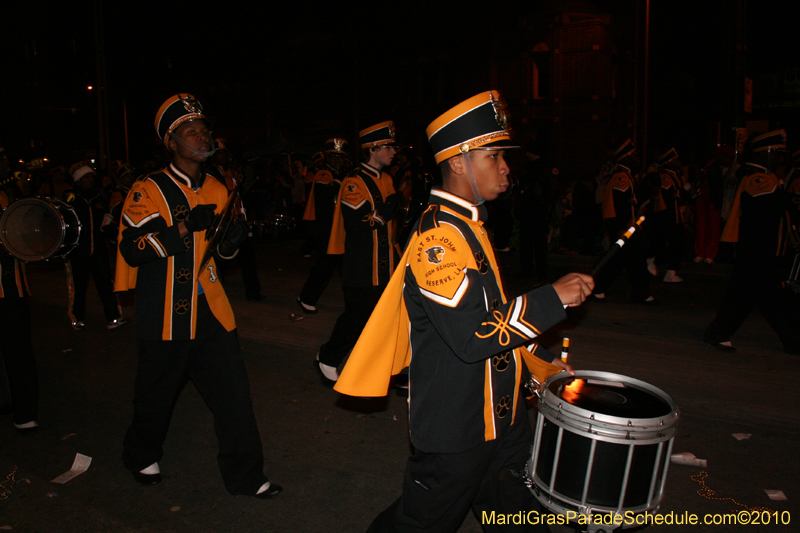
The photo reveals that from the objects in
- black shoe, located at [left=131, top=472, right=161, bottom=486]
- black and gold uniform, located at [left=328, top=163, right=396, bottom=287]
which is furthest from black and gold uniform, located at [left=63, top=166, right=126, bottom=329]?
black shoe, located at [left=131, top=472, right=161, bottom=486]

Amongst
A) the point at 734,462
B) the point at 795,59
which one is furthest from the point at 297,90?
the point at 734,462

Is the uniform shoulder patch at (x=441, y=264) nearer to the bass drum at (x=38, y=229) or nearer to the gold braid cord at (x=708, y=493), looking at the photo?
the gold braid cord at (x=708, y=493)

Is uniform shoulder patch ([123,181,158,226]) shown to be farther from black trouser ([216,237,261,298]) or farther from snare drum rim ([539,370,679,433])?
black trouser ([216,237,261,298])

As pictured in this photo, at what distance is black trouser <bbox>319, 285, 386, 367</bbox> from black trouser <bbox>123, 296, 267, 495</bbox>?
1.74 meters

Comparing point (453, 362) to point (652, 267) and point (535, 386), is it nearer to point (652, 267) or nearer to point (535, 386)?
point (535, 386)

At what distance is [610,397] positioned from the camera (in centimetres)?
240

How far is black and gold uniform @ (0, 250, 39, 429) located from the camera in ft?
15.3

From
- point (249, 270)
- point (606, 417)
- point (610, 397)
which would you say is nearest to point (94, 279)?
point (249, 270)

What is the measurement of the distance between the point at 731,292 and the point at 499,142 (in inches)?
200

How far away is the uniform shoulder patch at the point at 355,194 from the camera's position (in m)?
5.53

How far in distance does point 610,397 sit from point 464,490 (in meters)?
0.66

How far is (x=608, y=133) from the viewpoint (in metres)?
29.2

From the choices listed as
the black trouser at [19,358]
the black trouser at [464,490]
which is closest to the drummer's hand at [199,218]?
the black trouser at [464,490]

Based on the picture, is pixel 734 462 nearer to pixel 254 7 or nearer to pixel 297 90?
pixel 297 90
